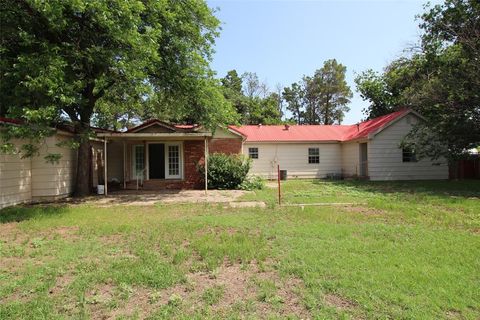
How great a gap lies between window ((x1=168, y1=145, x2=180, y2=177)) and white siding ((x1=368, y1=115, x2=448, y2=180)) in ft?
37.9

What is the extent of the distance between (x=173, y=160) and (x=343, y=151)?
12.9m

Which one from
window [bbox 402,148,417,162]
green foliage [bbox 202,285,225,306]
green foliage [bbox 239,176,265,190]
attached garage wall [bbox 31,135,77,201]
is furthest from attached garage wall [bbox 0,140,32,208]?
window [bbox 402,148,417,162]

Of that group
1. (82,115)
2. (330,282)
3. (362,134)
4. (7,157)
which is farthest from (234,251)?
(362,134)

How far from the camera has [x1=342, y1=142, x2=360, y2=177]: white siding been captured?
23.3 meters

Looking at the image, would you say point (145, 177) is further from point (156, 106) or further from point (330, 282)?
point (330, 282)

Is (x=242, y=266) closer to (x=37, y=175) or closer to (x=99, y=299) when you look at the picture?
(x=99, y=299)

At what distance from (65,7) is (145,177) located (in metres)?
9.38

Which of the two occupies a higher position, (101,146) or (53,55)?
(53,55)

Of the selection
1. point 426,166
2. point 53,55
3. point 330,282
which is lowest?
point 330,282

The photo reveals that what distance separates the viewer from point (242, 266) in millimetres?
5352

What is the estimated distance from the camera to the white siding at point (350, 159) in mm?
23328

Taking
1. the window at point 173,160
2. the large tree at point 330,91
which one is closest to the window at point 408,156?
the window at point 173,160

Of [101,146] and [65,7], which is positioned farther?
[101,146]

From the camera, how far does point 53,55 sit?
10.5 metres
